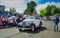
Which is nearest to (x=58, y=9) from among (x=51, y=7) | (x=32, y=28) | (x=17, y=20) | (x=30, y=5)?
(x=51, y=7)

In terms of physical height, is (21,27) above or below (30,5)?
below

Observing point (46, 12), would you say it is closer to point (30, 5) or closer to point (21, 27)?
point (30, 5)

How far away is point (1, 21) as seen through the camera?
20.9 meters

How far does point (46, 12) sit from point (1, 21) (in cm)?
11186

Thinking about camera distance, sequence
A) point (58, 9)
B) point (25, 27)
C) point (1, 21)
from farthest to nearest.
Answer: point (58, 9), point (1, 21), point (25, 27)

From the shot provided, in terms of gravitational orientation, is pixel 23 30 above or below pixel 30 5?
below

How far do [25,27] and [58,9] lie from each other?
11057 centimetres

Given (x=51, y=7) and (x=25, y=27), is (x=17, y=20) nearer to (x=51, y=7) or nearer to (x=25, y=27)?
(x=25, y=27)

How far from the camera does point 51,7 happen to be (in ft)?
420

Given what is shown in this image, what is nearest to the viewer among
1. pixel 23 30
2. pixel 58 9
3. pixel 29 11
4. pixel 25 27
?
pixel 25 27

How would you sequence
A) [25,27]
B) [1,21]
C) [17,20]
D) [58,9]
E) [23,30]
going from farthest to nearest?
[58,9] < [17,20] < [1,21] < [23,30] < [25,27]

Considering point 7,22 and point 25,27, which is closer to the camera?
point 25,27

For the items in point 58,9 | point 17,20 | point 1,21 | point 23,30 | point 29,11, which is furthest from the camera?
point 58,9

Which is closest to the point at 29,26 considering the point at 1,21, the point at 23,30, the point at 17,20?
the point at 23,30
